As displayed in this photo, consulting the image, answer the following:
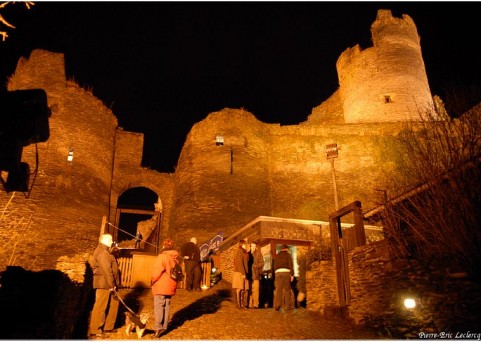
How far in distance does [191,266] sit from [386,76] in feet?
75.8

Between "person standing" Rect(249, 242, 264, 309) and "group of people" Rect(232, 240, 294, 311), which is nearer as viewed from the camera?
"group of people" Rect(232, 240, 294, 311)

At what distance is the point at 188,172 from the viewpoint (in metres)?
21.9

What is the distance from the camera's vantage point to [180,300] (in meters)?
9.50

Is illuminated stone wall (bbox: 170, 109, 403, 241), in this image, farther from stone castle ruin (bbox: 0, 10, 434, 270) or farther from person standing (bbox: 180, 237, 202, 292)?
person standing (bbox: 180, 237, 202, 292)

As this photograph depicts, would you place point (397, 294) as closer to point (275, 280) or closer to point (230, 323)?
point (275, 280)

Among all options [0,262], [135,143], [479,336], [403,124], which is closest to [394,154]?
[403,124]

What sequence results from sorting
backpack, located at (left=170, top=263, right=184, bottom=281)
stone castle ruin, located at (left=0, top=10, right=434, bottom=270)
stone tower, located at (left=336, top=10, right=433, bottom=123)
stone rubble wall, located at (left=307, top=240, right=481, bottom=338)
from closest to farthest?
stone rubble wall, located at (left=307, top=240, right=481, bottom=338) < backpack, located at (left=170, top=263, right=184, bottom=281) < stone castle ruin, located at (left=0, top=10, right=434, bottom=270) < stone tower, located at (left=336, top=10, right=433, bottom=123)

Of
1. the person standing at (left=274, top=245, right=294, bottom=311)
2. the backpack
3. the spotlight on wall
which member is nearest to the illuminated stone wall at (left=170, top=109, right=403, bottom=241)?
the person standing at (left=274, top=245, right=294, bottom=311)

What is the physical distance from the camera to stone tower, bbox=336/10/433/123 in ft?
90.0

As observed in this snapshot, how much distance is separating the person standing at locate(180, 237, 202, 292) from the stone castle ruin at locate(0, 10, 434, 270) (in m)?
8.32

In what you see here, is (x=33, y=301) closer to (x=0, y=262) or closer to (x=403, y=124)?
(x=0, y=262)

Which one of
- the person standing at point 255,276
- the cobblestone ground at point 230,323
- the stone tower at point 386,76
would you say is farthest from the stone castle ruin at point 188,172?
the cobblestone ground at point 230,323

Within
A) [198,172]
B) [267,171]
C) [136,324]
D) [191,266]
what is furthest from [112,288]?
[267,171]

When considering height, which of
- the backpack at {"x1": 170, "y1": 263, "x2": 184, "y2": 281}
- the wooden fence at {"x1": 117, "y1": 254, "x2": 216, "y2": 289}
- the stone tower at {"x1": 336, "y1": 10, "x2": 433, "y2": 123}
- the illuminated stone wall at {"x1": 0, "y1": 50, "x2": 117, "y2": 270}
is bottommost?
the backpack at {"x1": 170, "y1": 263, "x2": 184, "y2": 281}
